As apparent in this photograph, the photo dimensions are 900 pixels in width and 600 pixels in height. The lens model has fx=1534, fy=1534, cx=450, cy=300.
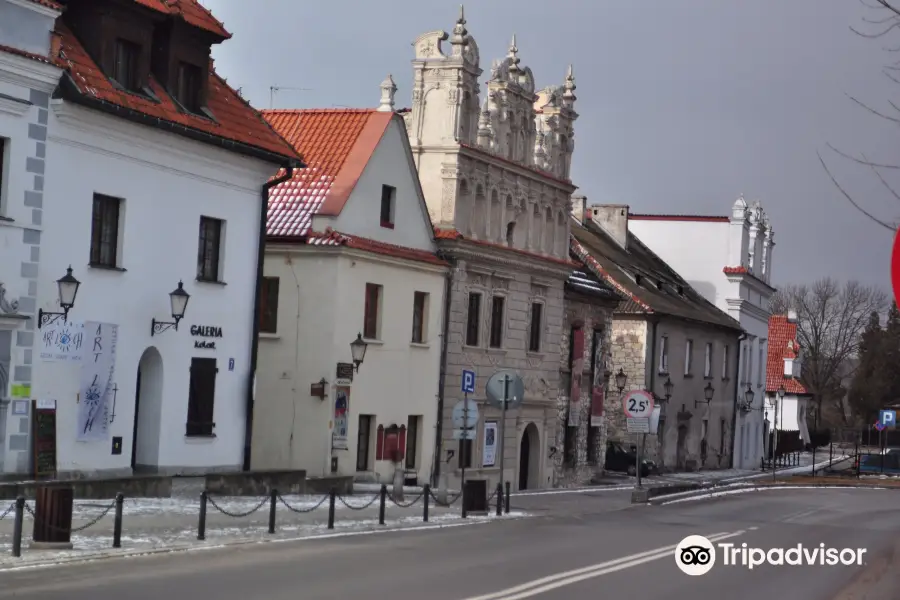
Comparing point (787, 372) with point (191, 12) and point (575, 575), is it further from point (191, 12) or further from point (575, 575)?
point (575, 575)

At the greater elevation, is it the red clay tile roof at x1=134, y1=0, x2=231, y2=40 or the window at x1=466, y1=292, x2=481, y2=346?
the red clay tile roof at x1=134, y1=0, x2=231, y2=40

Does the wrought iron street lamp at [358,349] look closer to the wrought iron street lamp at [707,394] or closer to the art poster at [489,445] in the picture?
the art poster at [489,445]

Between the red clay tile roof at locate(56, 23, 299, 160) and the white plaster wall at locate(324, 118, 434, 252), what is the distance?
5.35 metres

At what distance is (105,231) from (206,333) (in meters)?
3.61

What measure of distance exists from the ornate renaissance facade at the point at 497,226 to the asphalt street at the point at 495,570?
13.5 metres

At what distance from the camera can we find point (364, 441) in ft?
129

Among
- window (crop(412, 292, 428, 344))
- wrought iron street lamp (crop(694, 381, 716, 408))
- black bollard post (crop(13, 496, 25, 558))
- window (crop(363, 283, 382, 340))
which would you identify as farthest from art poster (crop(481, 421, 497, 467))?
black bollard post (crop(13, 496, 25, 558))

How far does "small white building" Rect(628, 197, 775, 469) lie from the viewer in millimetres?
76750

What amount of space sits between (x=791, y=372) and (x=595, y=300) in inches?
1896

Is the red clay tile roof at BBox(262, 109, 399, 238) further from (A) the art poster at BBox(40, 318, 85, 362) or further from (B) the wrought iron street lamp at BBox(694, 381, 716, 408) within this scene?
(B) the wrought iron street lamp at BBox(694, 381, 716, 408)

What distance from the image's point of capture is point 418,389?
41812 mm

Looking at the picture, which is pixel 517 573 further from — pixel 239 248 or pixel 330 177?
pixel 330 177

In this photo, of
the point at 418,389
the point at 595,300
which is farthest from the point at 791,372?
the point at 418,389

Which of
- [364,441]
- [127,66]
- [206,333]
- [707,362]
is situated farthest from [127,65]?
[707,362]
